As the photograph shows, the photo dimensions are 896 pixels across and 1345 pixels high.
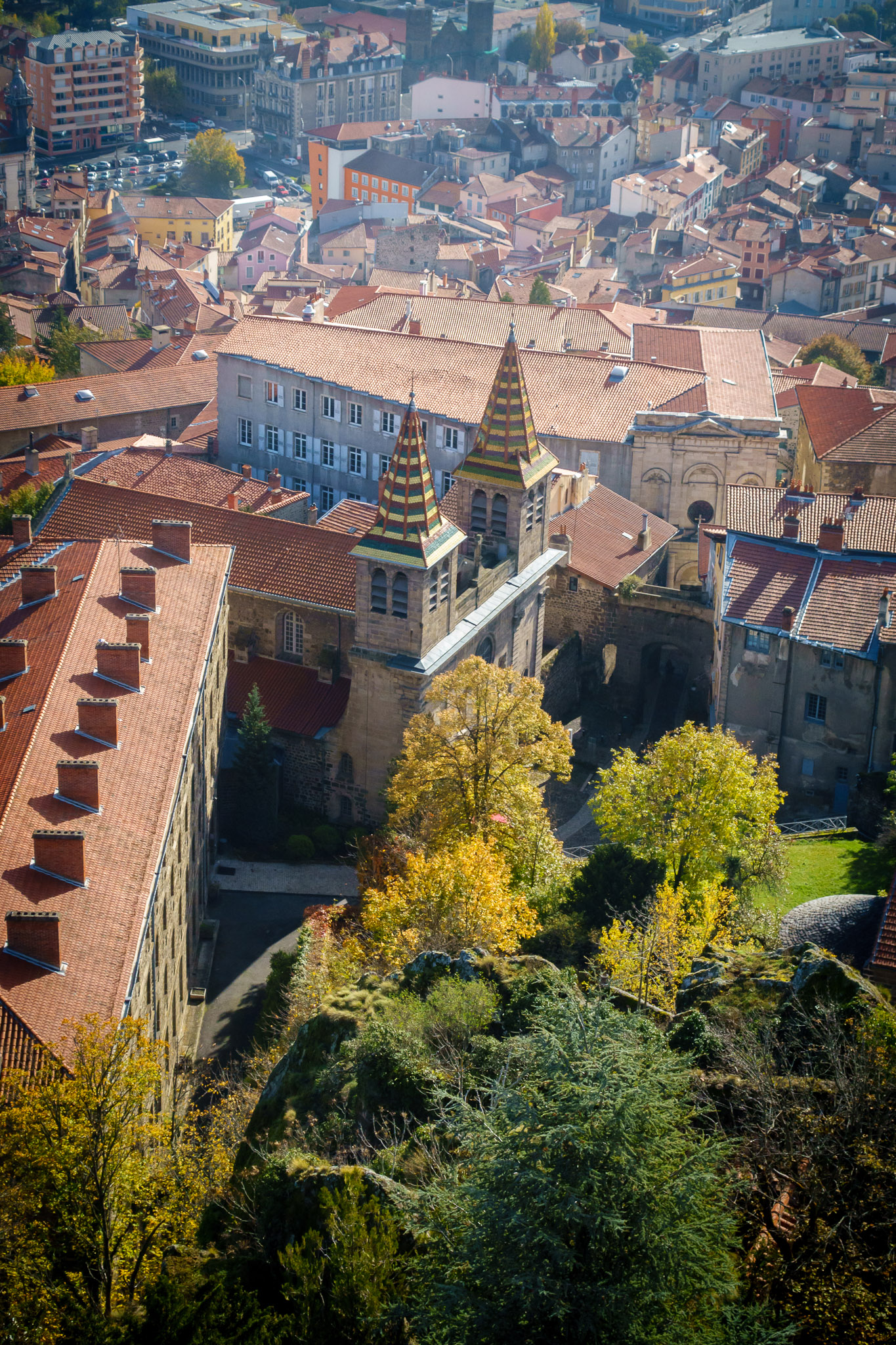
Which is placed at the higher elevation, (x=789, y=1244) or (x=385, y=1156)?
(x=789, y=1244)

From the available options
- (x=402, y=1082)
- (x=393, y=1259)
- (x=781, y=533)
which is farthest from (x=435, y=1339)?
(x=781, y=533)

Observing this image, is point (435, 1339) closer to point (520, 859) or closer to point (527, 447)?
point (520, 859)

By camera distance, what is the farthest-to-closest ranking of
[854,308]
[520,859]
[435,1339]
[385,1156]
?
[854,308]
[520,859]
[385,1156]
[435,1339]

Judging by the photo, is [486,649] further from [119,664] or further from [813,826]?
[119,664]

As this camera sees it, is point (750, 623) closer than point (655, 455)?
Yes

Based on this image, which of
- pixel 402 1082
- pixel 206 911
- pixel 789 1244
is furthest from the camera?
pixel 206 911

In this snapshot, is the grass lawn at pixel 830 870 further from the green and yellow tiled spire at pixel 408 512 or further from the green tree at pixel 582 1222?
the green tree at pixel 582 1222
